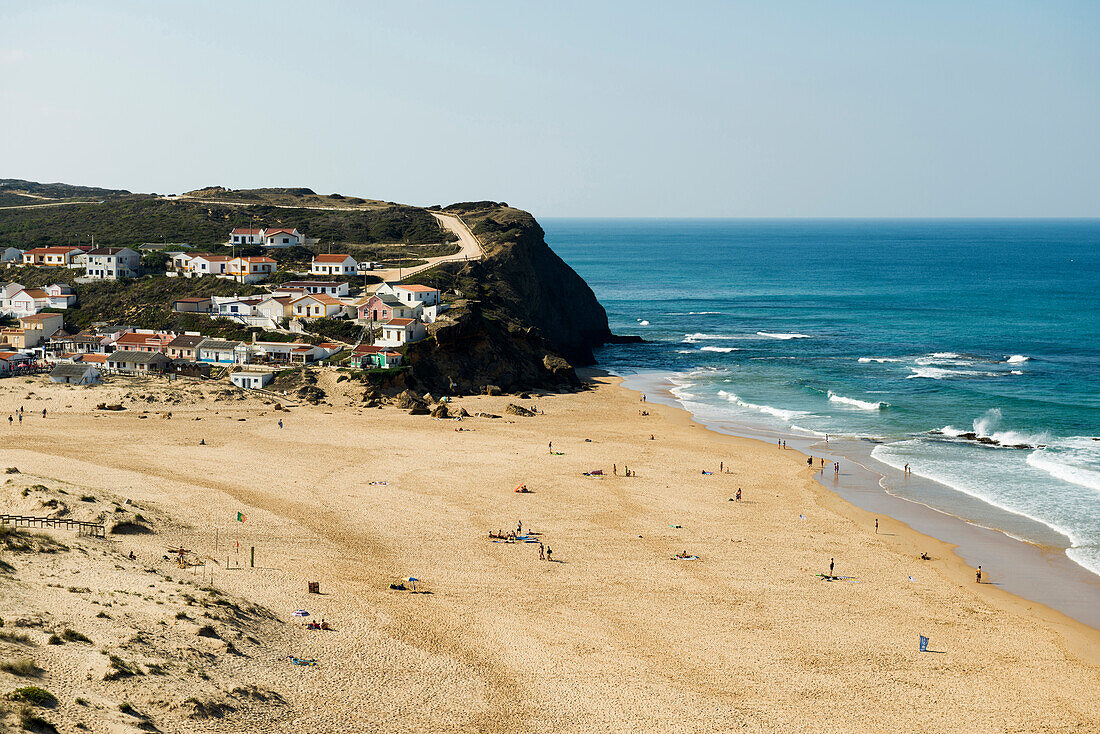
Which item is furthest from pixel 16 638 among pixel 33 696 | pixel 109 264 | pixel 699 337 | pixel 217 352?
pixel 699 337

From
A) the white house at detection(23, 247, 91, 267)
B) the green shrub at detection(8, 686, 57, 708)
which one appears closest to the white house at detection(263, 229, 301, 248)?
the white house at detection(23, 247, 91, 267)

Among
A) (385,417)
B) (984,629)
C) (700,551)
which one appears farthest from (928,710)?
(385,417)

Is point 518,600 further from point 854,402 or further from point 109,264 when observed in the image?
point 109,264

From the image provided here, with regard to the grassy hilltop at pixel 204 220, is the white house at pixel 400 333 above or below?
below

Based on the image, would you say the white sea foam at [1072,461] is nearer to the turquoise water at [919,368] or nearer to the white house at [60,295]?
the turquoise water at [919,368]

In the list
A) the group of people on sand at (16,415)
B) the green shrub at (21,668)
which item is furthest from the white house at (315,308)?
the green shrub at (21,668)

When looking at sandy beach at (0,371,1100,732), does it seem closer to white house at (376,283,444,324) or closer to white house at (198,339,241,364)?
white house at (198,339,241,364)
